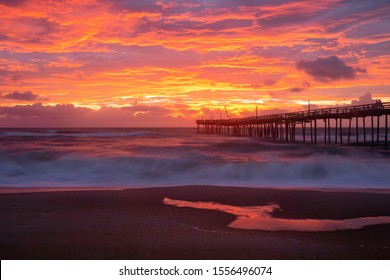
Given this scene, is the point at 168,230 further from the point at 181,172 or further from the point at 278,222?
the point at 181,172

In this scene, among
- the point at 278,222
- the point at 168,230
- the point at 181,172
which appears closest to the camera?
the point at 168,230

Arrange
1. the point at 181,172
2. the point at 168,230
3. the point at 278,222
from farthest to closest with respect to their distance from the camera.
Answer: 1. the point at 181,172
2. the point at 278,222
3. the point at 168,230

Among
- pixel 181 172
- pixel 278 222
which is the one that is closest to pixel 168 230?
pixel 278 222

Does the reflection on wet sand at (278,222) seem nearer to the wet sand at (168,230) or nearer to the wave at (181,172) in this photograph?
the wet sand at (168,230)

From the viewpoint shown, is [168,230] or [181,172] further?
[181,172]

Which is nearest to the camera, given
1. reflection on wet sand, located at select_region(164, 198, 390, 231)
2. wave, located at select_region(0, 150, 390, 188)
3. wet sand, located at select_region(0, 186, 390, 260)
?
wet sand, located at select_region(0, 186, 390, 260)

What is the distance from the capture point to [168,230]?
686 cm

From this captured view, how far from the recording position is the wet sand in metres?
5.68

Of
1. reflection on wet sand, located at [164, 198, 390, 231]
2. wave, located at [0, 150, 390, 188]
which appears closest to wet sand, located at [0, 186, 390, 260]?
reflection on wet sand, located at [164, 198, 390, 231]

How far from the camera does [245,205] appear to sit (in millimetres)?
9328

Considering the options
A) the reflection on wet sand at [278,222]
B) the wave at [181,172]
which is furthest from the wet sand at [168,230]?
the wave at [181,172]

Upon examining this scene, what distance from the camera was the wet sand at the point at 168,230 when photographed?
5676 mm

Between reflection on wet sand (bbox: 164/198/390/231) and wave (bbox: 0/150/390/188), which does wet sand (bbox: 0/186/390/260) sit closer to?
reflection on wet sand (bbox: 164/198/390/231)
